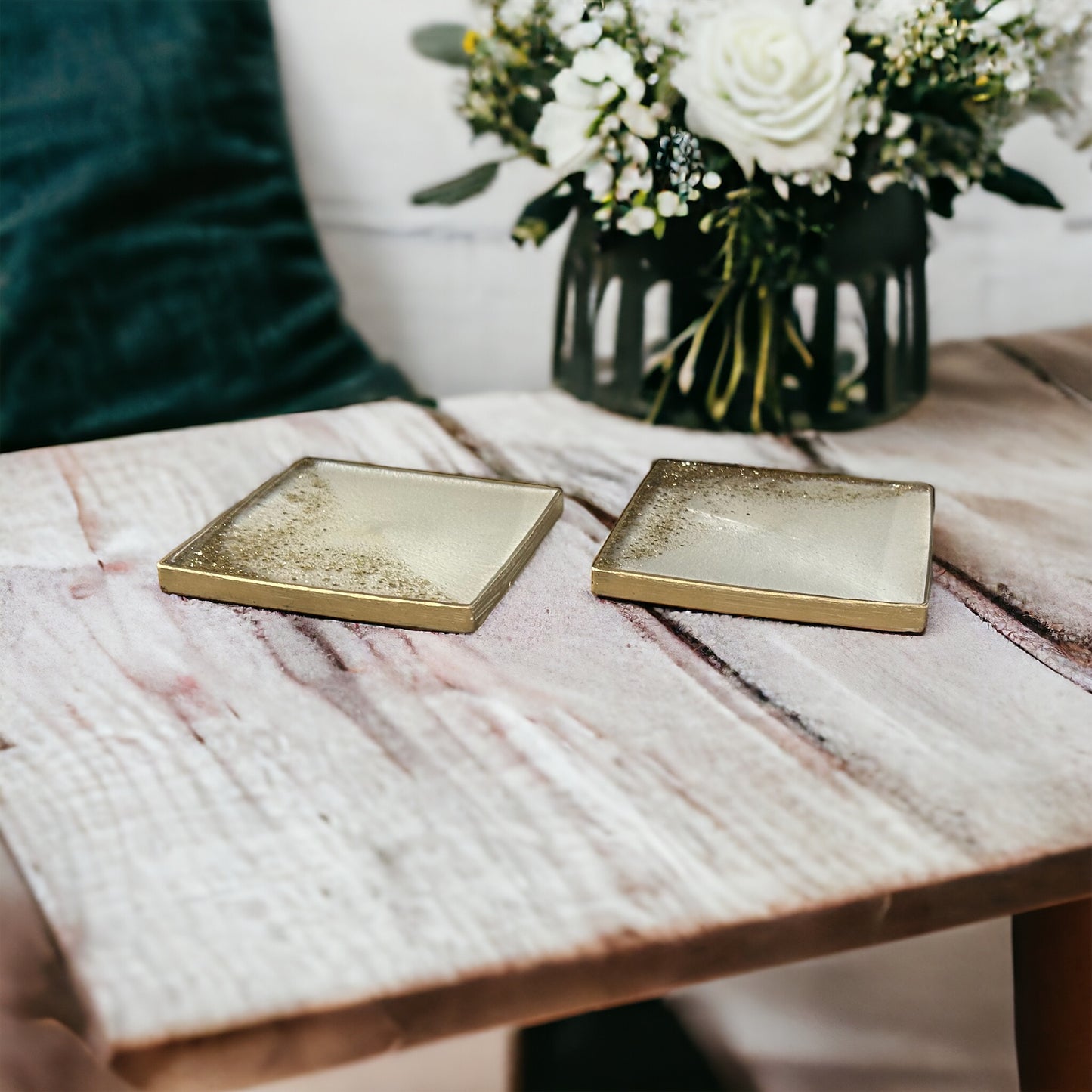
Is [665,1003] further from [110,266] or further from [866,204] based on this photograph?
[110,266]

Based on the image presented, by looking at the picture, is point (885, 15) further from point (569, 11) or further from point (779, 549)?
point (779, 549)

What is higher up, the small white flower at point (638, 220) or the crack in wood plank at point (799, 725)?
the small white flower at point (638, 220)

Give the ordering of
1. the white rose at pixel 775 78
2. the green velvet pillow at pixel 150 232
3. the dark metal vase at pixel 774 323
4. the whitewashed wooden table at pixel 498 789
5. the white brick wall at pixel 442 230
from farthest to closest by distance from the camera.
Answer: the white brick wall at pixel 442 230 < the green velvet pillow at pixel 150 232 < the dark metal vase at pixel 774 323 < the white rose at pixel 775 78 < the whitewashed wooden table at pixel 498 789

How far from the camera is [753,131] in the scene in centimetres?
72

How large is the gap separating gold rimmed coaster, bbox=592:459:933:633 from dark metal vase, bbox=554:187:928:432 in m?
0.17

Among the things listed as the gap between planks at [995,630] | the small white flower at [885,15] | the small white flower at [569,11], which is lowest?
the gap between planks at [995,630]

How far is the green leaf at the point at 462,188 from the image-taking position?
88 centimetres

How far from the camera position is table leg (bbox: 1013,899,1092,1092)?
563mm

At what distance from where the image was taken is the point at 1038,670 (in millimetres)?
548

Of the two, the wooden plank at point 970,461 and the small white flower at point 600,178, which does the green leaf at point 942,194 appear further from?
the small white flower at point 600,178

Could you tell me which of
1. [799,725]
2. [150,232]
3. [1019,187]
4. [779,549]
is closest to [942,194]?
[1019,187]

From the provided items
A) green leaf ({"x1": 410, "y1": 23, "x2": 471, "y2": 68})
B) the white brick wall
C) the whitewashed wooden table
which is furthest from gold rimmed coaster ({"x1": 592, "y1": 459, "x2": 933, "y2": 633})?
the white brick wall

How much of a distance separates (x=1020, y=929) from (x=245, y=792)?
1.38ft

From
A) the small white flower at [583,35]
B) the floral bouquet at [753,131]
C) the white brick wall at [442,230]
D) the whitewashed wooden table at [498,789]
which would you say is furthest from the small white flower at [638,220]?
the white brick wall at [442,230]
